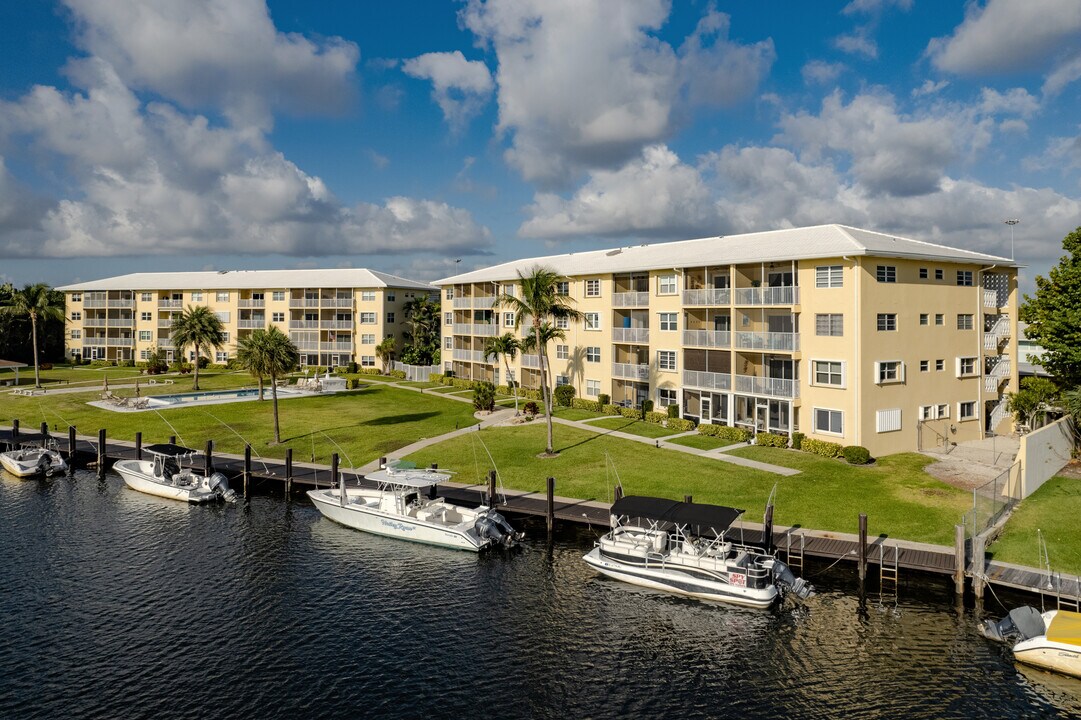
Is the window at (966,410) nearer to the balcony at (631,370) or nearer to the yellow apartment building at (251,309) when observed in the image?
the balcony at (631,370)

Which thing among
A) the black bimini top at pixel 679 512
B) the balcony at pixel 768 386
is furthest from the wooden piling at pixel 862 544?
the balcony at pixel 768 386

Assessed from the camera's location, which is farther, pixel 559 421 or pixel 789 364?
pixel 559 421

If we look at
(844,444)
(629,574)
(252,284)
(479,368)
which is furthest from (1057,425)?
(252,284)

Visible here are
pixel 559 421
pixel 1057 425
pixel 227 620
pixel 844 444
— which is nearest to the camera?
pixel 227 620

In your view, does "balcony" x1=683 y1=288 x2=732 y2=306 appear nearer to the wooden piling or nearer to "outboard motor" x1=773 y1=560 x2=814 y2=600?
the wooden piling

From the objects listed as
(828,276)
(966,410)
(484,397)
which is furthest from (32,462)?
(966,410)

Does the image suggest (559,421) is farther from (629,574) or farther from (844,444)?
(629,574)
